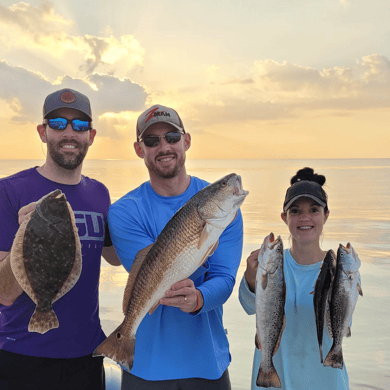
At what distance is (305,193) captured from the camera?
442 cm

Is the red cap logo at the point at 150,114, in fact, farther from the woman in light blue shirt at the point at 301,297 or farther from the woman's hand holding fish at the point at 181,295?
the woman's hand holding fish at the point at 181,295

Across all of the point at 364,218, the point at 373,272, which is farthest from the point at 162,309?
the point at 364,218

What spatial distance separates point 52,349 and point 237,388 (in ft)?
13.9

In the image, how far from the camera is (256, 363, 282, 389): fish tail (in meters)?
3.87

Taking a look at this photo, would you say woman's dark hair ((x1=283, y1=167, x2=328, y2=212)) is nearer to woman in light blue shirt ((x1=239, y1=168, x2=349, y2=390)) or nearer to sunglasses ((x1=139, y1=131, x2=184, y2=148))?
woman in light blue shirt ((x1=239, y1=168, x2=349, y2=390))

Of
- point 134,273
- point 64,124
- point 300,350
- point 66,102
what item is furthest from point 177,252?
point 66,102

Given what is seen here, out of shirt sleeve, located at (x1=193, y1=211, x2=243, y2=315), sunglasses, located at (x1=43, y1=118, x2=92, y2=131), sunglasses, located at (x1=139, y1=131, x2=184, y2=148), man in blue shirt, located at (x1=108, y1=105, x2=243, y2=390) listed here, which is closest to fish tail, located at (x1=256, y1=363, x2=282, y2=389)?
man in blue shirt, located at (x1=108, y1=105, x2=243, y2=390)

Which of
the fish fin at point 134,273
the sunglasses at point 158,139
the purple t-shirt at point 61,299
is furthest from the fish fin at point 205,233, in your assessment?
the purple t-shirt at point 61,299

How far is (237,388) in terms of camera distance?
304 inches

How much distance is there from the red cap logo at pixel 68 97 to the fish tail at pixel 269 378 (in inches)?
125

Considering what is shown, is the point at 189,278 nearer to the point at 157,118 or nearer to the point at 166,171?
the point at 166,171

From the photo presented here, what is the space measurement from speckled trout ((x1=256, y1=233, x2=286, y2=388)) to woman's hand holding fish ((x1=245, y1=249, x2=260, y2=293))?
12 centimetres

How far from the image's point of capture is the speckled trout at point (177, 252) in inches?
138

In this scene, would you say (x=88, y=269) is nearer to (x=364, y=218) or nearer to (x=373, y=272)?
(x=373, y=272)
